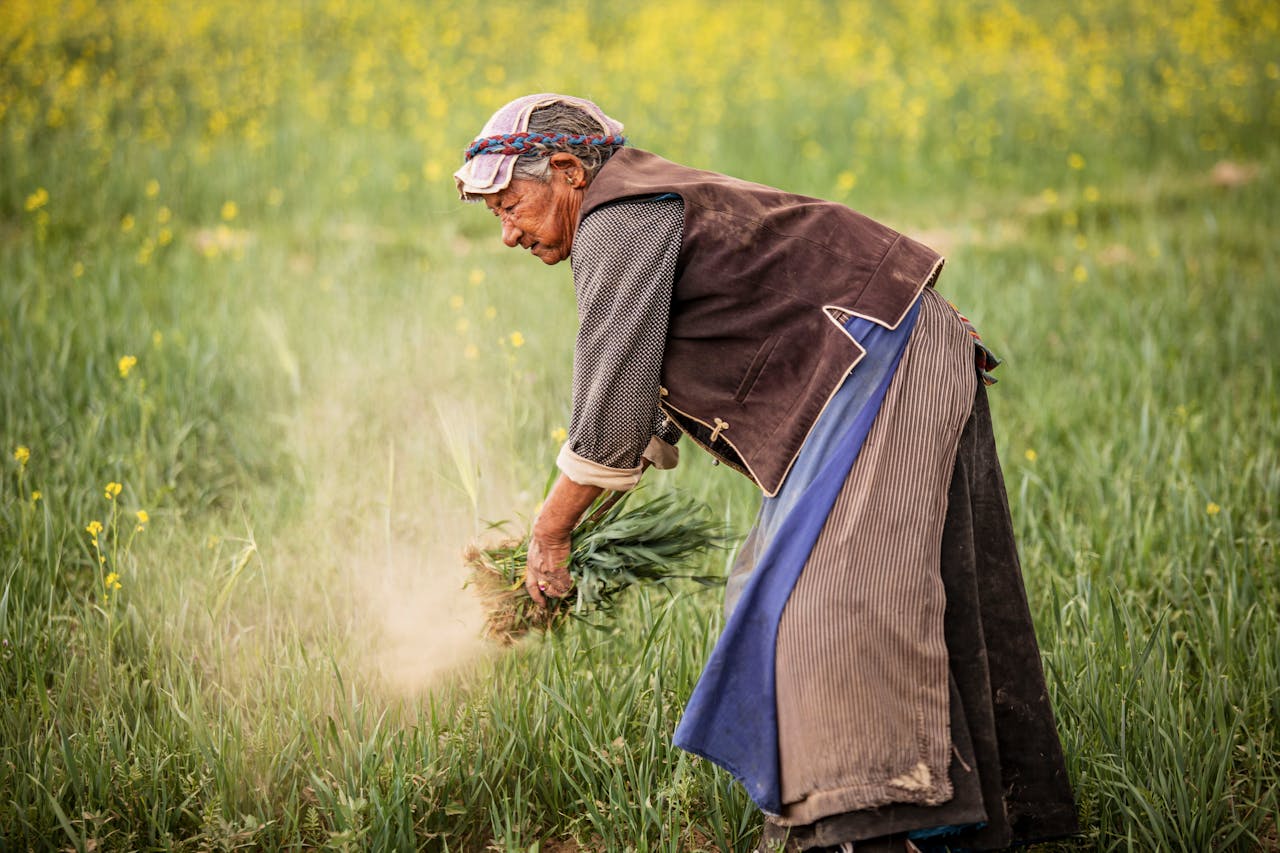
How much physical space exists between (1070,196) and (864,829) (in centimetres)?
623

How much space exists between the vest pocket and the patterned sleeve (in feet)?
0.49

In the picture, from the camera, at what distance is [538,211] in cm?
211

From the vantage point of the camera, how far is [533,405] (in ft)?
13.4

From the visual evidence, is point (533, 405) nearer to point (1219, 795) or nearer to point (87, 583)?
point (87, 583)

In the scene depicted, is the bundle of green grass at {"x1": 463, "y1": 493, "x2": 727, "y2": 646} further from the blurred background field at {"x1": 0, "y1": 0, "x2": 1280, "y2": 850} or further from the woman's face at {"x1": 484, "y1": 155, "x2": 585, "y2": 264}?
the woman's face at {"x1": 484, "y1": 155, "x2": 585, "y2": 264}

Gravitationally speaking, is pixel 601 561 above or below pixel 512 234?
below

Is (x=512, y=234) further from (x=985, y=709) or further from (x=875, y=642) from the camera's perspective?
(x=985, y=709)

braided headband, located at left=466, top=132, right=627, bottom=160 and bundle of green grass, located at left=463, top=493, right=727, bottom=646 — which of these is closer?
braided headband, located at left=466, top=132, right=627, bottom=160

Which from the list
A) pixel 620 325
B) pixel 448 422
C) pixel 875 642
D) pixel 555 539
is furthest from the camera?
pixel 448 422

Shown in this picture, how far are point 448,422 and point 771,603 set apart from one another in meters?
1.55

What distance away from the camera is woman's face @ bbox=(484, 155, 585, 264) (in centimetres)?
208

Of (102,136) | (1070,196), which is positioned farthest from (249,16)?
(1070,196)

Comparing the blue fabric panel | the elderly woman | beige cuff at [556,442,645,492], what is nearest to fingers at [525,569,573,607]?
the elderly woman

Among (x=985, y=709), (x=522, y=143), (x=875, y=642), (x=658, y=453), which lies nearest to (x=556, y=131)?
(x=522, y=143)
